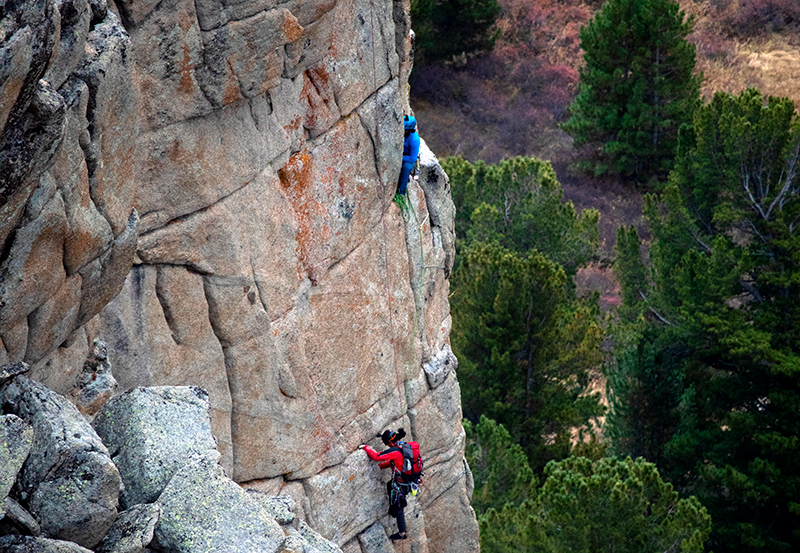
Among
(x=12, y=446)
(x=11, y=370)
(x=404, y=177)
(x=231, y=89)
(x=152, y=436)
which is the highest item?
(x=231, y=89)

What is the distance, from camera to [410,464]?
37.8 feet

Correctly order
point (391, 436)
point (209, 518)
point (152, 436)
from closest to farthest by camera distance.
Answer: point (209, 518)
point (152, 436)
point (391, 436)

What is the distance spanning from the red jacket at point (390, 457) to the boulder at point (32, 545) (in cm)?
640

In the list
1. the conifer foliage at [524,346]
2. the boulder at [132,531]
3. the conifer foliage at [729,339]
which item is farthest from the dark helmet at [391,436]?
the conifer foliage at [729,339]

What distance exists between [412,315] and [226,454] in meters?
3.82

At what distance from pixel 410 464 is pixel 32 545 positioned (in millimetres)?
6767

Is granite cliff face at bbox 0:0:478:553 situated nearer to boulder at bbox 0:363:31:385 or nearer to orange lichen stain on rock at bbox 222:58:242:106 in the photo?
orange lichen stain on rock at bbox 222:58:242:106


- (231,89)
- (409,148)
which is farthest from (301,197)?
(409,148)

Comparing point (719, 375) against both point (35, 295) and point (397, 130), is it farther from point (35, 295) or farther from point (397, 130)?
point (35, 295)

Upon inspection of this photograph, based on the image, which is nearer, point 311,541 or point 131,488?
point 131,488

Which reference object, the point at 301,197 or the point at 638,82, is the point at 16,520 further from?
the point at 638,82

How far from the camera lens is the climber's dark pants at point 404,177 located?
39.0 feet

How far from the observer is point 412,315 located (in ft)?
41.1

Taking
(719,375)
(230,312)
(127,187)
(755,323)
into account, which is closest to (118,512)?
(127,187)
